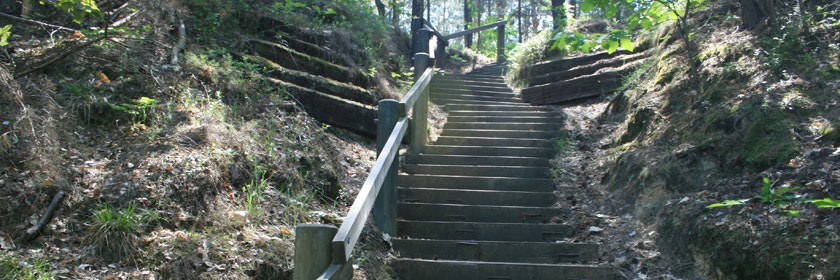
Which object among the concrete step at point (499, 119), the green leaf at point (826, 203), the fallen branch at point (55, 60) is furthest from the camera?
the concrete step at point (499, 119)

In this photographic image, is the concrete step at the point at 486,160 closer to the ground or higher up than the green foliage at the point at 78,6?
closer to the ground

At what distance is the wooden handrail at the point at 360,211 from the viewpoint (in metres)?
2.63

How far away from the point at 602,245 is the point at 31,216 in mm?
4408

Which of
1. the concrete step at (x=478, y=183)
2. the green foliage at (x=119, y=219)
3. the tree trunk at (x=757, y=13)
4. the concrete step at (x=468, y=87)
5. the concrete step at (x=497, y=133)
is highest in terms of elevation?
the tree trunk at (x=757, y=13)

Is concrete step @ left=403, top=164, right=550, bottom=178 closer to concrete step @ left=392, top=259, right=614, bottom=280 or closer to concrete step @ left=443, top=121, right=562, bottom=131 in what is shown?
concrete step @ left=443, top=121, right=562, bottom=131

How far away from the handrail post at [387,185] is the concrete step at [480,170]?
5.20 feet

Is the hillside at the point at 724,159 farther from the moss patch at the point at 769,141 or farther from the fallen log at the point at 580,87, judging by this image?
the fallen log at the point at 580,87

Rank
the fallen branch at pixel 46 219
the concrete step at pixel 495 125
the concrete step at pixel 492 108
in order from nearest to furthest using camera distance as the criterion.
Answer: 1. the fallen branch at pixel 46 219
2. the concrete step at pixel 495 125
3. the concrete step at pixel 492 108

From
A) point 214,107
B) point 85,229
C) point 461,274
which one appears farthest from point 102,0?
point 461,274

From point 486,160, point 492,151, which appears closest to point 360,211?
point 486,160

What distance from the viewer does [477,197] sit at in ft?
19.9

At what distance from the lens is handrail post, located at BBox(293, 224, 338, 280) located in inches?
99.7

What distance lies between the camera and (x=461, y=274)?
4.45 metres

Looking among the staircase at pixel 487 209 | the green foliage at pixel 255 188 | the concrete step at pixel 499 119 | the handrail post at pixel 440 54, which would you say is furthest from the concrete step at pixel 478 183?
the handrail post at pixel 440 54
